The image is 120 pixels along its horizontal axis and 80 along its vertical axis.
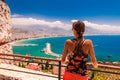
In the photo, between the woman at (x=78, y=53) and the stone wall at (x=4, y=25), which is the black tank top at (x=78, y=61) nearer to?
the woman at (x=78, y=53)

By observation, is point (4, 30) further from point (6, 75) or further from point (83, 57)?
point (83, 57)

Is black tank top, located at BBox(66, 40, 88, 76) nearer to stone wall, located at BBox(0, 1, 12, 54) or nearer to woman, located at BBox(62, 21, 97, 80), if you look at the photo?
woman, located at BBox(62, 21, 97, 80)

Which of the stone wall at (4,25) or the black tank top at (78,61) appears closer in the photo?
the black tank top at (78,61)

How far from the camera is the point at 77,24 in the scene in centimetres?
300

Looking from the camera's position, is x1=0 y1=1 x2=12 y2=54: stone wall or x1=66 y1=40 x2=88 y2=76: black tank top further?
x1=0 y1=1 x2=12 y2=54: stone wall

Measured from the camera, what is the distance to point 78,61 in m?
3.08

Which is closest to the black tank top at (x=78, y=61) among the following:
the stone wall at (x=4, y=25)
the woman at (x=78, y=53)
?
the woman at (x=78, y=53)

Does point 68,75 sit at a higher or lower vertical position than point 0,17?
lower

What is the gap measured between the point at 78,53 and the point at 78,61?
11cm

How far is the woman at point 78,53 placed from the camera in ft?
9.87

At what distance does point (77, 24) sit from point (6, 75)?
4559 millimetres

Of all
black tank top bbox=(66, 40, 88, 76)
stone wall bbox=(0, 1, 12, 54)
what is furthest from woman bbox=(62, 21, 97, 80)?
stone wall bbox=(0, 1, 12, 54)

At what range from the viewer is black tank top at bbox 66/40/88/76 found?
305 cm

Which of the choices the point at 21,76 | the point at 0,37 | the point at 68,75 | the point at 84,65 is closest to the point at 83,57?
the point at 84,65
